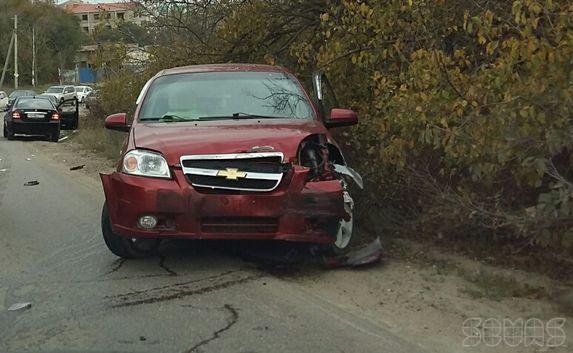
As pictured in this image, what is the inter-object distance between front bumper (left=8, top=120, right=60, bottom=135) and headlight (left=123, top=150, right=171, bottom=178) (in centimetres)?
1902

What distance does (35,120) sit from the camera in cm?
2389

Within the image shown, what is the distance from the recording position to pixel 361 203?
7758 mm

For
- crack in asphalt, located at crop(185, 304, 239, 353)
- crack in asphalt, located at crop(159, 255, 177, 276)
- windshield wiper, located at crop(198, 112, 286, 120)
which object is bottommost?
crack in asphalt, located at crop(159, 255, 177, 276)

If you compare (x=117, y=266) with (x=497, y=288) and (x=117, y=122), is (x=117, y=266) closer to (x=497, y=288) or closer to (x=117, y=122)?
(x=117, y=122)

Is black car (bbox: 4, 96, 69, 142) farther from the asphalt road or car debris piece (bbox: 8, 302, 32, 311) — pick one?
car debris piece (bbox: 8, 302, 32, 311)

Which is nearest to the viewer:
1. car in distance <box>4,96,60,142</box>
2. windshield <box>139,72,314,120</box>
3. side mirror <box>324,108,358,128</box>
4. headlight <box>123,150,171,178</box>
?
headlight <box>123,150,171,178</box>

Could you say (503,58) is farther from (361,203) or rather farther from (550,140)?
(361,203)

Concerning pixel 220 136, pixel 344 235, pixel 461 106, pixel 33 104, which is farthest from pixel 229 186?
pixel 33 104

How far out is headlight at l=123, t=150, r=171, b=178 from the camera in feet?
19.3

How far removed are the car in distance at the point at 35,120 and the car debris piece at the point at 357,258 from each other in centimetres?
1947

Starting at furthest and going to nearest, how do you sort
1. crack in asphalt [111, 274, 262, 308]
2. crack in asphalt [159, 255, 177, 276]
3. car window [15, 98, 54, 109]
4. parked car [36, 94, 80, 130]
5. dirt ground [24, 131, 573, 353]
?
parked car [36, 94, 80, 130] → car window [15, 98, 54, 109] → crack in asphalt [159, 255, 177, 276] → crack in asphalt [111, 274, 262, 308] → dirt ground [24, 131, 573, 353]

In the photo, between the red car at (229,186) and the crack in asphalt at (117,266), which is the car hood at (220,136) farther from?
the crack in asphalt at (117,266)

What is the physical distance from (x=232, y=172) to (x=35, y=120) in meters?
19.7

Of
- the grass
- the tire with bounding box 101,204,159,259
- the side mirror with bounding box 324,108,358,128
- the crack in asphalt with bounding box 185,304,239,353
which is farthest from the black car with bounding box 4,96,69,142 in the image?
the grass
